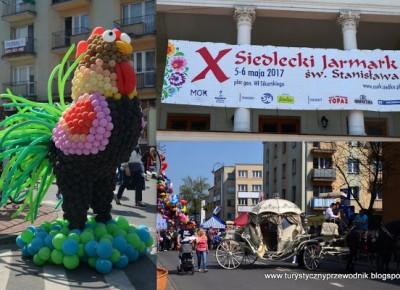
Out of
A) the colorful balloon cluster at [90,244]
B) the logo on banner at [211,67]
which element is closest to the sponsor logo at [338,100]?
the logo on banner at [211,67]

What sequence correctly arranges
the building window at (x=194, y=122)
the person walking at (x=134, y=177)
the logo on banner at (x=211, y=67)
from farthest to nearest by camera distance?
the logo on banner at (x=211, y=67) → the building window at (x=194, y=122) → the person walking at (x=134, y=177)

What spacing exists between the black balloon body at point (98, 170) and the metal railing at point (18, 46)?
0.38 m

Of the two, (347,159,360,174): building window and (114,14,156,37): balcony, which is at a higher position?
(114,14,156,37): balcony

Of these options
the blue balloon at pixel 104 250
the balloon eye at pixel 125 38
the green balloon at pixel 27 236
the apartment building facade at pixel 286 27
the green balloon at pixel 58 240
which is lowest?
the blue balloon at pixel 104 250

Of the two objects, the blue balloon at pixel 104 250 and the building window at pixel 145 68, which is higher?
the building window at pixel 145 68

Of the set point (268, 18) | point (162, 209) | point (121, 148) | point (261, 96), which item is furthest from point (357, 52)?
point (162, 209)

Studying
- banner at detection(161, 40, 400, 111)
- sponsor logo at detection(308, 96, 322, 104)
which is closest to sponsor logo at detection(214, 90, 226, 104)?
banner at detection(161, 40, 400, 111)

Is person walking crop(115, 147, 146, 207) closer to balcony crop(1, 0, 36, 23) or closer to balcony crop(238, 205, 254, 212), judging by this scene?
balcony crop(238, 205, 254, 212)

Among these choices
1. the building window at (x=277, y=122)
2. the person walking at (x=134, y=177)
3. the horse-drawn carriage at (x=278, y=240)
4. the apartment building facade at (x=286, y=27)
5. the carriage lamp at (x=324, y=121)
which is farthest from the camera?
the apartment building facade at (x=286, y=27)

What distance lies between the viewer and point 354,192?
1420mm

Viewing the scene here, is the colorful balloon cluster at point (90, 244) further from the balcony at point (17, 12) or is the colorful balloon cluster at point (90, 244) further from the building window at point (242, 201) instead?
Answer: the balcony at point (17, 12)

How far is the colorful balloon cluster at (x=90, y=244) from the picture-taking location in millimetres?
1964

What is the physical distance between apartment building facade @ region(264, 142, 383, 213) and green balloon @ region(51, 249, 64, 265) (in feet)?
3.25

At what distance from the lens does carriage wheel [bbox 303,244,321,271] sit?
1.38m
